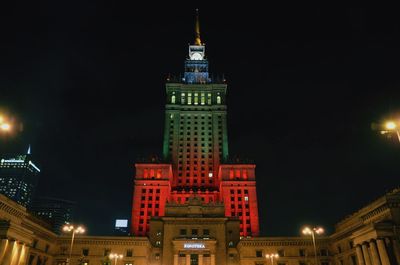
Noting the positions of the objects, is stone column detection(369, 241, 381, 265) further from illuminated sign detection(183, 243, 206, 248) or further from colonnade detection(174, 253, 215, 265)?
illuminated sign detection(183, 243, 206, 248)

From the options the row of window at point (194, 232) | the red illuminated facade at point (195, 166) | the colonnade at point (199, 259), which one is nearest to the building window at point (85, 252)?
the colonnade at point (199, 259)

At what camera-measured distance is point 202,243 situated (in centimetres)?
6444

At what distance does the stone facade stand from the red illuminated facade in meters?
22.0

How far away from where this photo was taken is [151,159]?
104375 millimetres

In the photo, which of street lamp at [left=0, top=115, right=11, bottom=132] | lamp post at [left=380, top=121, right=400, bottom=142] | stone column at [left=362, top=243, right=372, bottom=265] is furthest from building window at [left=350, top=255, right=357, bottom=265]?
street lamp at [left=0, top=115, right=11, bottom=132]

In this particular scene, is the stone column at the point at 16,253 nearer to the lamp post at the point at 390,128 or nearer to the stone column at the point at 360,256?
the lamp post at the point at 390,128

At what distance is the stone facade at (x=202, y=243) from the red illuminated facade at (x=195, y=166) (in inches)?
866

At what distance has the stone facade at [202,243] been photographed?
42406 millimetres

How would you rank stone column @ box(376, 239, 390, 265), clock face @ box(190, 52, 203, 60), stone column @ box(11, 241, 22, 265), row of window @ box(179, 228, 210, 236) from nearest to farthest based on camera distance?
stone column @ box(376, 239, 390, 265), stone column @ box(11, 241, 22, 265), row of window @ box(179, 228, 210, 236), clock face @ box(190, 52, 203, 60)

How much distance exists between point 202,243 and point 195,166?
4573 cm

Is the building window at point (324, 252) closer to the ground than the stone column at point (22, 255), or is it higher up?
higher up

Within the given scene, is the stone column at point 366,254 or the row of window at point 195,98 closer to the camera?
the stone column at point 366,254

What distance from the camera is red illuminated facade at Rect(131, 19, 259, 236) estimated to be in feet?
313

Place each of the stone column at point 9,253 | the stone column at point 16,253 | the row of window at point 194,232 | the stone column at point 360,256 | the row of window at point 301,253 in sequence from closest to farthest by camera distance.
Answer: the stone column at point 9,253
the stone column at point 16,253
the stone column at point 360,256
the row of window at point 301,253
the row of window at point 194,232
